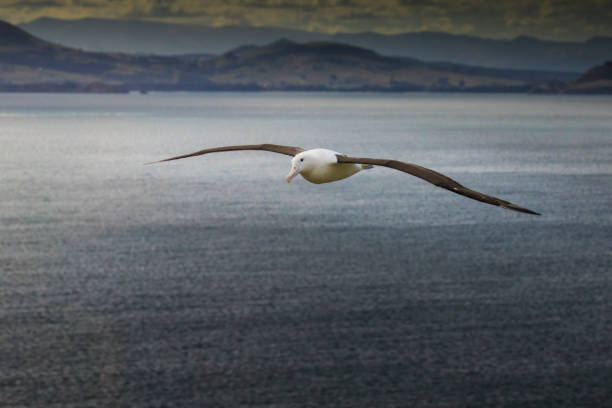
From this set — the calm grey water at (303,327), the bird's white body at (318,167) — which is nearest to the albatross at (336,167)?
the bird's white body at (318,167)

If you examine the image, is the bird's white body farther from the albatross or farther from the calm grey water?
the calm grey water

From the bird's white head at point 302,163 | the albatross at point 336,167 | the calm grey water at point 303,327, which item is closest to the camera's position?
the albatross at point 336,167

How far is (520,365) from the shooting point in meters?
165

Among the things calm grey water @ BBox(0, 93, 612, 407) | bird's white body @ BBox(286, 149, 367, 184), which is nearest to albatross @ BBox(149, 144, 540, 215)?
bird's white body @ BBox(286, 149, 367, 184)

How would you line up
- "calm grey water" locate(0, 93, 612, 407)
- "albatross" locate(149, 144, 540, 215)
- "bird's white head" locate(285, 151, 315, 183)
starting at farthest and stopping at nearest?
"calm grey water" locate(0, 93, 612, 407), "bird's white head" locate(285, 151, 315, 183), "albatross" locate(149, 144, 540, 215)

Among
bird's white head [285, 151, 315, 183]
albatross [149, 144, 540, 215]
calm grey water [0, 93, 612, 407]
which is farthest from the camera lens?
calm grey water [0, 93, 612, 407]

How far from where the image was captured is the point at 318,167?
1451 cm

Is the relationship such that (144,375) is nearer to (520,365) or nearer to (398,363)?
(398,363)

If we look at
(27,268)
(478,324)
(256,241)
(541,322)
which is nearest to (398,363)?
(478,324)

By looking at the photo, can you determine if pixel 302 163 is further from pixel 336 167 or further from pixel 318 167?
pixel 336 167

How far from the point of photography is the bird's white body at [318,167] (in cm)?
1438

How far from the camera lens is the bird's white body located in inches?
566

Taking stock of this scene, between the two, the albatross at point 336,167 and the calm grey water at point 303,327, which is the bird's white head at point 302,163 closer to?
the albatross at point 336,167

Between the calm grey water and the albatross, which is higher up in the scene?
the albatross
